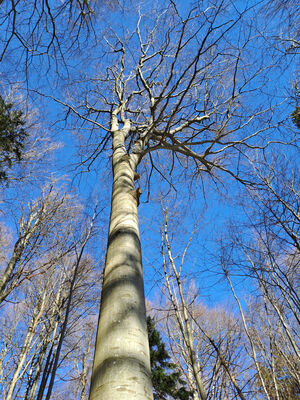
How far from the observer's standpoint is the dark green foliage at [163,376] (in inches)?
274

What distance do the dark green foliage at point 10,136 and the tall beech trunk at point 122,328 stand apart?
5135 mm

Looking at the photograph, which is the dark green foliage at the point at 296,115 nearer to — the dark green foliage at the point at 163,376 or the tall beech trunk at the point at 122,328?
the tall beech trunk at the point at 122,328

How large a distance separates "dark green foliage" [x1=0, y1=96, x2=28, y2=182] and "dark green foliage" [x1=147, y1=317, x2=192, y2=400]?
6087mm

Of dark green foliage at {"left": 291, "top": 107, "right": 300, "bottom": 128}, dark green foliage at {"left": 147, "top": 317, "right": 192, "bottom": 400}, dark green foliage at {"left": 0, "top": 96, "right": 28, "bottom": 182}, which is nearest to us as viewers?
dark green foliage at {"left": 291, "top": 107, "right": 300, "bottom": 128}

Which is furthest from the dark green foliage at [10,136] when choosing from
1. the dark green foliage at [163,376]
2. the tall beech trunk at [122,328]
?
the dark green foliage at [163,376]

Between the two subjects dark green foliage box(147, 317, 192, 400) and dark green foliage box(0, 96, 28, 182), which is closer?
dark green foliage box(0, 96, 28, 182)

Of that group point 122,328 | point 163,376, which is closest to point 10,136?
point 122,328

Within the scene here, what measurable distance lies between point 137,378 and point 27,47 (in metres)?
3.00

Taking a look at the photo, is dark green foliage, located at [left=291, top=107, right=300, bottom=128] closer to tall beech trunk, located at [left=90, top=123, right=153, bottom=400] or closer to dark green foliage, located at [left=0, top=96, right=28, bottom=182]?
tall beech trunk, located at [left=90, top=123, right=153, bottom=400]

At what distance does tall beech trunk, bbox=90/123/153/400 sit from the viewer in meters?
0.81

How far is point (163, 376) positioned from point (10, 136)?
784cm

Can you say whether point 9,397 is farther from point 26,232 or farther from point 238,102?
point 238,102

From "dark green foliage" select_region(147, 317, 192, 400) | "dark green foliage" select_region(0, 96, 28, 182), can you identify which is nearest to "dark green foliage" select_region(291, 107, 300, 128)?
"dark green foliage" select_region(0, 96, 28, 182)

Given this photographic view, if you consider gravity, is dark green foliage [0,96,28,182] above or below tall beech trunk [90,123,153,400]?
above
